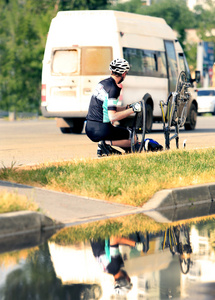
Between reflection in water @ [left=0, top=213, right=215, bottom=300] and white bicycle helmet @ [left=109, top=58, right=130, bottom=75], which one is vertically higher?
white bicycle helmet @ [left=109, top=58, right=130, bottom=75]

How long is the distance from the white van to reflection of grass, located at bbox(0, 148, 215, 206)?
923 centimetres

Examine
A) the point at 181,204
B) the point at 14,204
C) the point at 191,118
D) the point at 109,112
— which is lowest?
the point at 191,118

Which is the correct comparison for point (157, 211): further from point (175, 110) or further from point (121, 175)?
point (175, 110)

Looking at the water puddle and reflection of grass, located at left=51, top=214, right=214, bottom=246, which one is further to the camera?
reflection of grass, located at left=51, top=214, right=214, bottom=246

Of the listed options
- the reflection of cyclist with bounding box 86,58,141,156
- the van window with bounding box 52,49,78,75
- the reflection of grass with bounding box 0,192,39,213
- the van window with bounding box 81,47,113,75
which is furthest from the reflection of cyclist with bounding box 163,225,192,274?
the van window with bounding box 52,49,78,75

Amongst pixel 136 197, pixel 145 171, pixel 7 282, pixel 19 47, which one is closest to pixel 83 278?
pixel 7 282

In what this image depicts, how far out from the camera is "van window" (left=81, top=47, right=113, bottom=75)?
829 inches

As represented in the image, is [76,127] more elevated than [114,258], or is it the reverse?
[114,258]

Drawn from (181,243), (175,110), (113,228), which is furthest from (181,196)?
(175,110)

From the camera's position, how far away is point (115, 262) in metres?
6.20

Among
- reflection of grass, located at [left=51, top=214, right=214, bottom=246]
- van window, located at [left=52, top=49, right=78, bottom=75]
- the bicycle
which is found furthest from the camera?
van window, located at [left=52, top=49, right=78, bottom=75]

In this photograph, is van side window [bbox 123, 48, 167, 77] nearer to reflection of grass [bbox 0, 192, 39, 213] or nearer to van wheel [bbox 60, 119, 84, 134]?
van wheel [bbox 60, 119, 84, 134]

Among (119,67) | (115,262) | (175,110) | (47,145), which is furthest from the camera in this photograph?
(47,145)

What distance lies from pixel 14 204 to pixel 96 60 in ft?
45.8
